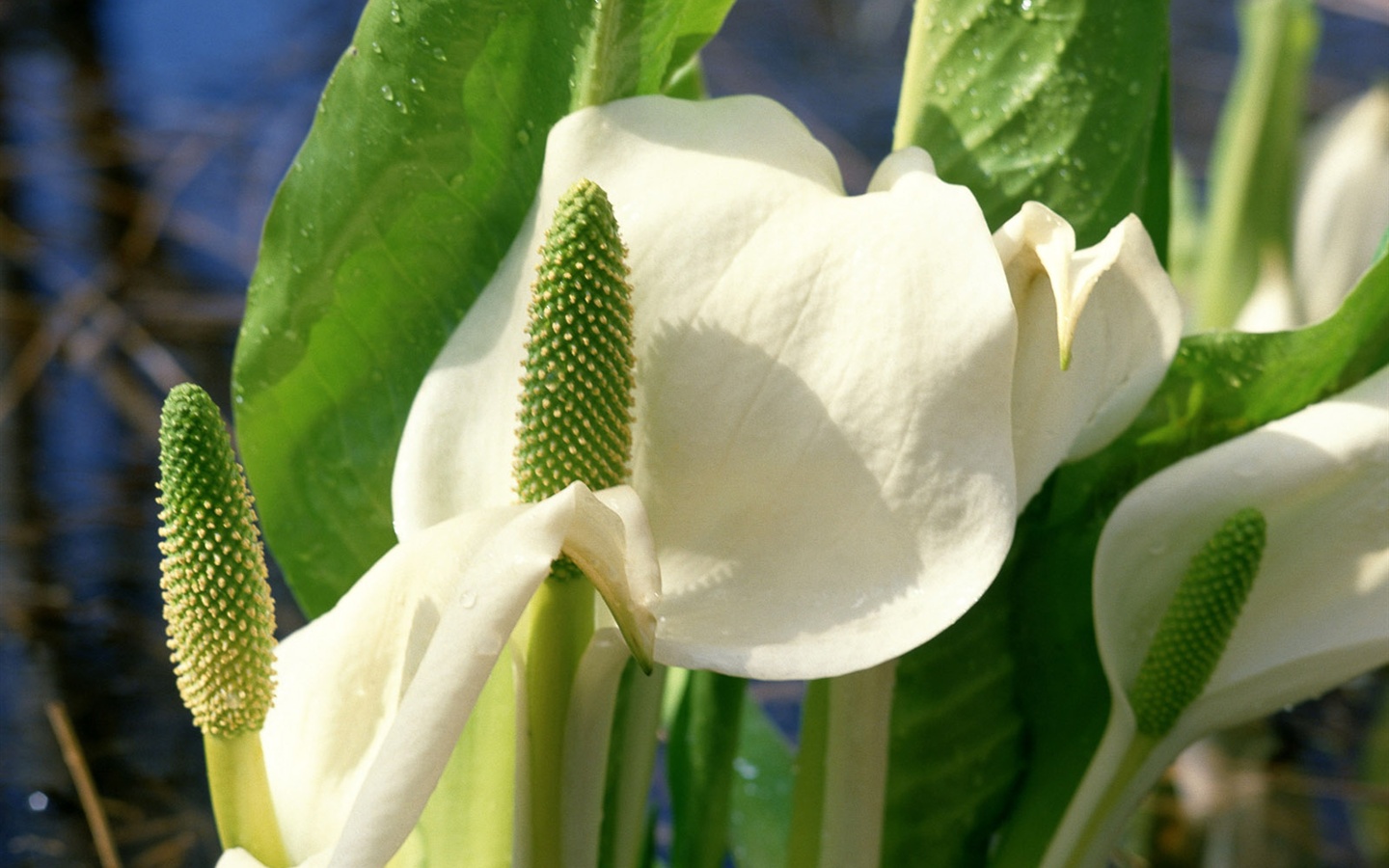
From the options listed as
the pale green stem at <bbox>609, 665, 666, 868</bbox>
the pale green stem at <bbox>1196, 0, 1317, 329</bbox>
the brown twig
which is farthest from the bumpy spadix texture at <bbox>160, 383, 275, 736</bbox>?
the pale green stem at <bbox>1196, 0, 1317, 329</bbox>

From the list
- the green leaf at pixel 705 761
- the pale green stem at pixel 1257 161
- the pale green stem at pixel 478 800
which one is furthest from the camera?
the pale green stem at pixel 1257 161

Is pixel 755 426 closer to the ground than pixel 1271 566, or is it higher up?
higher up

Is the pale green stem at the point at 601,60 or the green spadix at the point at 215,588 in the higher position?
the pale green stem at the point at 601,60

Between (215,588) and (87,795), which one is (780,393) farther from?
(87,795)

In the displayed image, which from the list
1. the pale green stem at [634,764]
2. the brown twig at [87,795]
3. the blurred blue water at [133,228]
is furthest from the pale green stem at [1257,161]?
the brown twig at [87,795]

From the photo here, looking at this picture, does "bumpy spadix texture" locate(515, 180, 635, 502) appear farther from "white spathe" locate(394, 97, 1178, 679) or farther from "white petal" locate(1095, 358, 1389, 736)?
"white petal" locate(1095, 358, 1389, 736)

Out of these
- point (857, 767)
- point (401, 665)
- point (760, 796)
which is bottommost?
point (760, 796)

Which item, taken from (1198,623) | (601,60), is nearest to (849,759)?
(1198,623)

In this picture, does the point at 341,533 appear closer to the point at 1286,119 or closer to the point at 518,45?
the point at 518,45

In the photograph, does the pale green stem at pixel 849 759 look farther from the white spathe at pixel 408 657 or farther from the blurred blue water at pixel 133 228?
the blurred blue water at pixel 133 228
